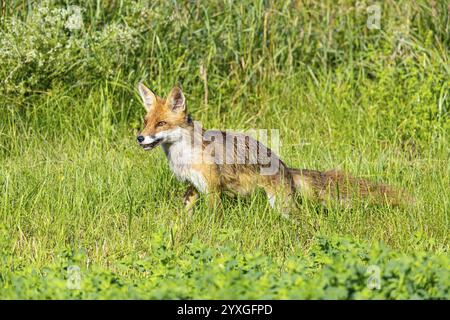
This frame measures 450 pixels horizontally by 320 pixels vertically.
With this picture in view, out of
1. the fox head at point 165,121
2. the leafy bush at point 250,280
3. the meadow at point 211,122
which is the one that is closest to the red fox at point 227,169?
the fox head at point 165,121

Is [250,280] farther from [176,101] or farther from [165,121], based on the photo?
[176,101]

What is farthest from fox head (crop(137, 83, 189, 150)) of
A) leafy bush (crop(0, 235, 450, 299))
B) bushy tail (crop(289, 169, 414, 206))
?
leafy bush (crop(0, 235, 450, 299))

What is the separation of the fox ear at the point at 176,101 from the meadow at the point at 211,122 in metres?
0.53

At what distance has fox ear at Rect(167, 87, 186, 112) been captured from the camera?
23.3 feet

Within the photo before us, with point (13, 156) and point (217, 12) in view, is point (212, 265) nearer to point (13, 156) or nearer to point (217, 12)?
point (13, 156)

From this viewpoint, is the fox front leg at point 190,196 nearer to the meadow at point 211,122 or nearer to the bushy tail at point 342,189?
the meadow at point 211,122

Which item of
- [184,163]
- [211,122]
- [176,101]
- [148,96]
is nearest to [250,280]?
[184,163]

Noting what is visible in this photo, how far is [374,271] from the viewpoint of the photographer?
4.71 m

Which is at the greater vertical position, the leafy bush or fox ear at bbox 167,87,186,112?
fox ear at bbox 167,87,186,112

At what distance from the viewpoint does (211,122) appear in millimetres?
8844

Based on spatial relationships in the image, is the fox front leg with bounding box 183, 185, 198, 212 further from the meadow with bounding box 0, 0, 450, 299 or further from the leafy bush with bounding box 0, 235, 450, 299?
the leafy bush with bounding box 0, 235, 450, 299

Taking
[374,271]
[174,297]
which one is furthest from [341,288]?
[174,297]

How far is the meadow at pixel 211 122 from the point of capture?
6035mm

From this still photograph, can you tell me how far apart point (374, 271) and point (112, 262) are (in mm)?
1960
